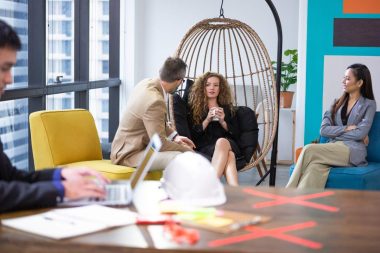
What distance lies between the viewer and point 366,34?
695cm

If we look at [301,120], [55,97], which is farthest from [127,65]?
[301,120]

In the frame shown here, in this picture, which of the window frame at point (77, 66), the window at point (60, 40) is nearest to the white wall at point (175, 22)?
the window frame at point (77, 66)

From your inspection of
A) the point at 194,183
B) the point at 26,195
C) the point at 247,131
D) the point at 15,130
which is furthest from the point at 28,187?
the point at 247,131

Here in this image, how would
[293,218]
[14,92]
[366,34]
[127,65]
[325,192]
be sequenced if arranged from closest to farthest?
[293,218] < [325,192] < [14,92] < [366,34] < [127,65]

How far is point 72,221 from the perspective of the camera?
7.62ft

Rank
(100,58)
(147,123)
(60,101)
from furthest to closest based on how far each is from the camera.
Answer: (100,58) → (60,101) → (147,123)

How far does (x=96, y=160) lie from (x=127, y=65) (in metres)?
3.78

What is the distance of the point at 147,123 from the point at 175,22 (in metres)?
4.08

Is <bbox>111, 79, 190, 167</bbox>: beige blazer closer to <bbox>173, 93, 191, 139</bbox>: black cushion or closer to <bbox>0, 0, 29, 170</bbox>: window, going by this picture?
<bbox>173, 93, 191, 139</bbox>: black cushion

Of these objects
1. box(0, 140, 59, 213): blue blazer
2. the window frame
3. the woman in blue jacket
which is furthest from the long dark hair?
box(0, 140, 59, 213): blue blazer

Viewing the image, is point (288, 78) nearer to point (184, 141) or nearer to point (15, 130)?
point (184, 141)

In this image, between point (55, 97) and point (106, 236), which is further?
point (55, 97)

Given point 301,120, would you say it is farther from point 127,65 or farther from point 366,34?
point 127,65

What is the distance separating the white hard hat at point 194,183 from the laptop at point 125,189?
0.13m
